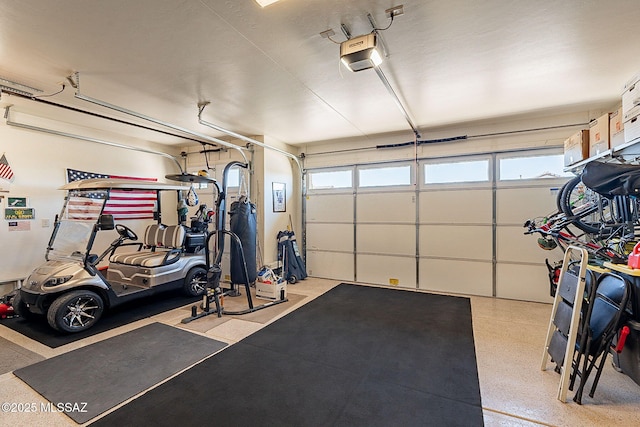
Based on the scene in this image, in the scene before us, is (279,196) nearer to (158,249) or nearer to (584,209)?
(158,249)

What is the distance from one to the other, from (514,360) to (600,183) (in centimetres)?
181

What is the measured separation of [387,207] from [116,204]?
5.32 meters

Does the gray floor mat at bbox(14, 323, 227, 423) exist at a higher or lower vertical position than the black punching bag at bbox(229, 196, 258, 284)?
lower

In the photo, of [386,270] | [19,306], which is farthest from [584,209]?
[19,306]

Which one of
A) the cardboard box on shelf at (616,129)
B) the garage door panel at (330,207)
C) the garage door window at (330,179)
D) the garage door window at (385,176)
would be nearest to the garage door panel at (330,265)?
the garage door panel at (330,207)

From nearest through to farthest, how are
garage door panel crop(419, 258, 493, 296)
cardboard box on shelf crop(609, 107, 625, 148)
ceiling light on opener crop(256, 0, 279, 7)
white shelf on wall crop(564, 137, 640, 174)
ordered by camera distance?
ceiling light on opener crop(256, 0, 279, 7)
white shelf on wall crop(564, 137, 640, 174)
cardboard box on shelf crop(609, 107, 625, 148)
garage door panel crop(419, 258, 493, 296)

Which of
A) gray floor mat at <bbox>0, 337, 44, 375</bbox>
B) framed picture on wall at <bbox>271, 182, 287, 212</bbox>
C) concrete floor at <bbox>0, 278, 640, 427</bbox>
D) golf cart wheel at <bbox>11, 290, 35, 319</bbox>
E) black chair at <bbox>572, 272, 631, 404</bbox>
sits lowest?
concrete floor at <bbox>0, 278, 640, 427</bbox>

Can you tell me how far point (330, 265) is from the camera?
6.41m

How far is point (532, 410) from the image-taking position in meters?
2.12

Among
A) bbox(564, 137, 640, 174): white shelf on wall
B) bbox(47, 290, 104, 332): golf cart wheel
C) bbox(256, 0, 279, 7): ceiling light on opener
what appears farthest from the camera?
bbox(47, 290, 104, 332): golf cart wheel

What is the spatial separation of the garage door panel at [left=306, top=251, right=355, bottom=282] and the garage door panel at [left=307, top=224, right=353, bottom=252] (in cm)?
14

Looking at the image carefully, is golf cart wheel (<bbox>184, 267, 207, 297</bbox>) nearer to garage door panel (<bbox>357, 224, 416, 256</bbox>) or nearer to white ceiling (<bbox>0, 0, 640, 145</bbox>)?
white ceiling (<bbox>0, 0, 640, 145</bbox>)

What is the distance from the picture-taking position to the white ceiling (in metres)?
2.14

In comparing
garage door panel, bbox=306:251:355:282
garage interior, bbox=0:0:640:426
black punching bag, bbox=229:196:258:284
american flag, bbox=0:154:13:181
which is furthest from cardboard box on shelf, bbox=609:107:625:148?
american flag, bbox=0:154:13:181
